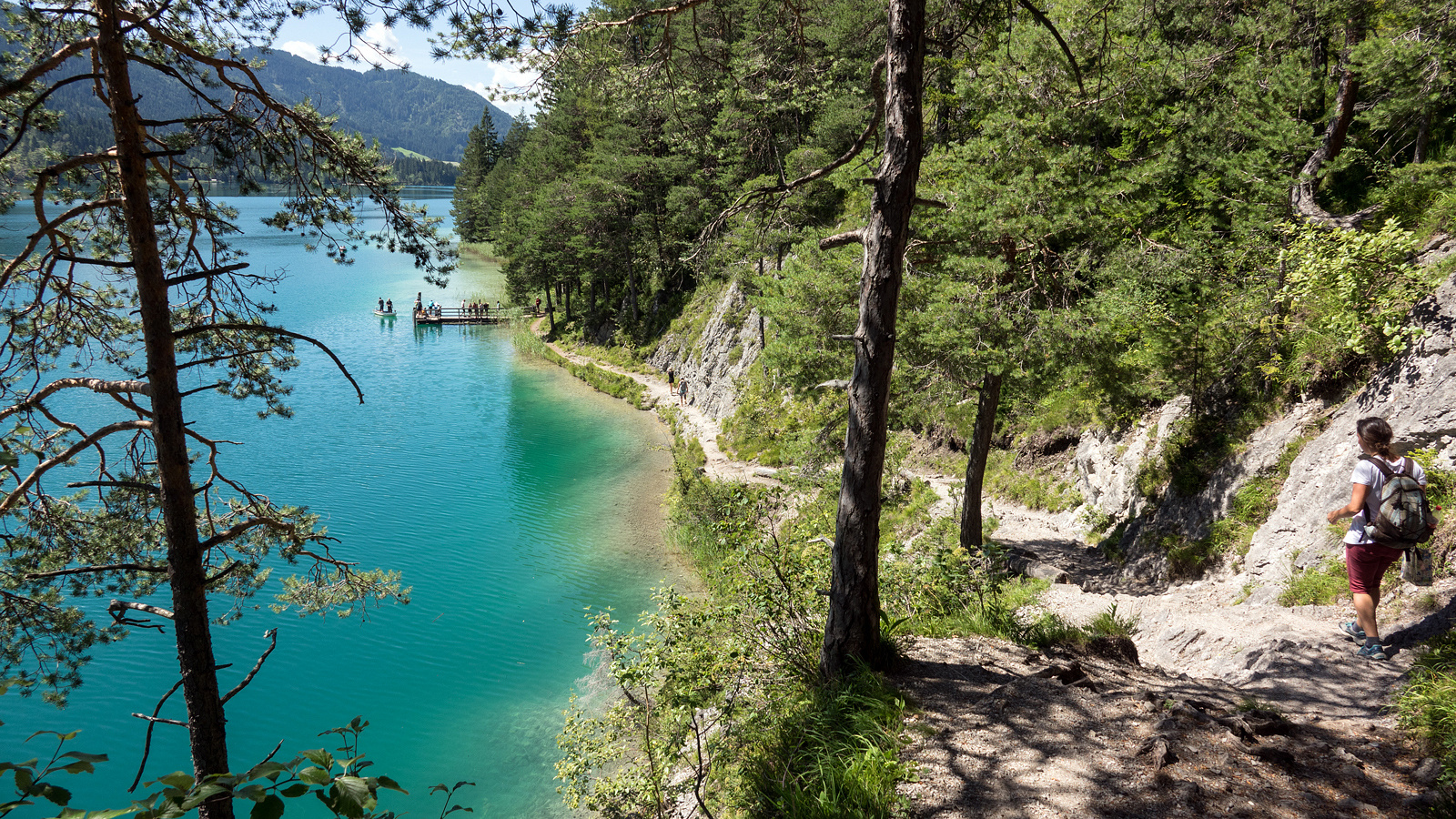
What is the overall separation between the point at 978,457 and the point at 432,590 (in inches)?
445

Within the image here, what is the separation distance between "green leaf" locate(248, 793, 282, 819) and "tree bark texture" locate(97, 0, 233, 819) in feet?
11.8

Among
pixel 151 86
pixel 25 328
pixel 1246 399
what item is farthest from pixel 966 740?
pixel 151 86

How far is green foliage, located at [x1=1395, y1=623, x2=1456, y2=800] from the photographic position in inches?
141

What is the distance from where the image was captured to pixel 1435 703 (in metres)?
3.91

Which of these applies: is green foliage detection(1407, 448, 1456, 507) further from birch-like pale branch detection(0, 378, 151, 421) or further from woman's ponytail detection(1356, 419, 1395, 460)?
birch-like pale branch detection(0, 378, 151, 421)

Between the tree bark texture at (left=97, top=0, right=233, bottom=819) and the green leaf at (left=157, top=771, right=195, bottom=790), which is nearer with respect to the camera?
the green leaf at (left=157, top=771, right=195, bottom=790)

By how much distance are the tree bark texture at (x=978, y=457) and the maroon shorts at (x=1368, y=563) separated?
196 inches

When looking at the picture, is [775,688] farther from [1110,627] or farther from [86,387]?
[86,387]

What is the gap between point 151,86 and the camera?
173 metres

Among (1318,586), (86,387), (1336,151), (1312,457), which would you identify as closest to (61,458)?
(86,387)

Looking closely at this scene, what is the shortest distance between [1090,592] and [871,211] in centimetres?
687

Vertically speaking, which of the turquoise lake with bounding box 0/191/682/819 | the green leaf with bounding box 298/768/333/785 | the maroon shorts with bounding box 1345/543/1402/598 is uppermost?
the green leaf with bounding box 298/768/333/785

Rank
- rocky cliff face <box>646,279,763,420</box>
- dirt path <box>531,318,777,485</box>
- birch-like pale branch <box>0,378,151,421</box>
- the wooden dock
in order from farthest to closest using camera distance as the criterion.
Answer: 1. the wooden dock
2. rocky cliff face <box>646,279,763,420</box>
3. dirt path <box>531,318,777,485</box>
4. birch-like pale branch <box>0,378,151,421</box>

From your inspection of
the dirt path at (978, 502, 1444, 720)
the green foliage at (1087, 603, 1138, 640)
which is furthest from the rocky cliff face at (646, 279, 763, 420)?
the green foliage at (1087, 603, 1138, 640)
